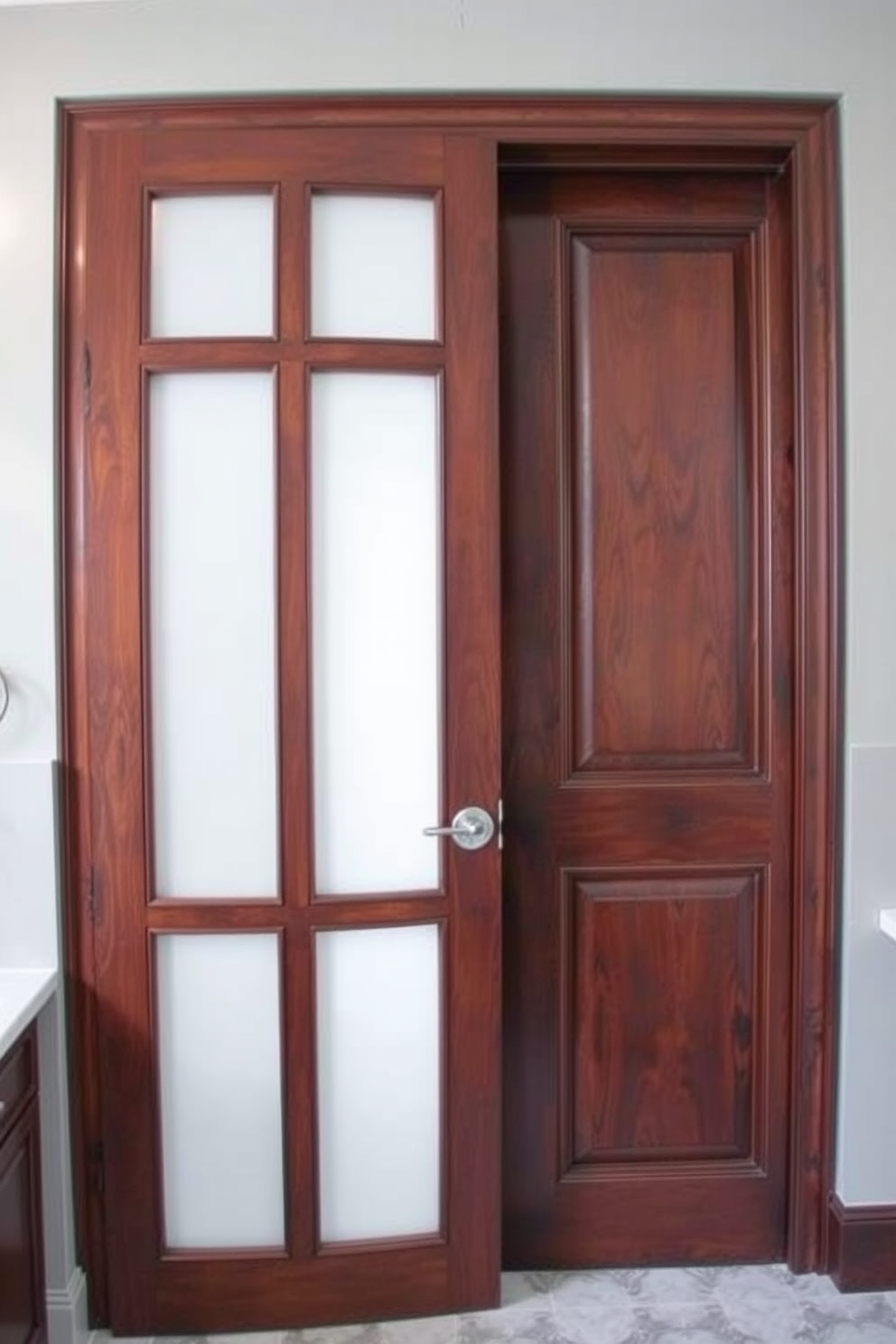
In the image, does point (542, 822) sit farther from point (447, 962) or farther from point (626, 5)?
point (626, 5)

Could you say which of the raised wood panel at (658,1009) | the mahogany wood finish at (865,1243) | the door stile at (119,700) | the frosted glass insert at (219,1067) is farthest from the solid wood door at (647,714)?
the door stile at (119,700)

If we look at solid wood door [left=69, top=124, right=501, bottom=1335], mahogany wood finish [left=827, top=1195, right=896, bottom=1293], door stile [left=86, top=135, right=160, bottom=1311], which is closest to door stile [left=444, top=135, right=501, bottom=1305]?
solid wood door [left=69, top=124, right=501, bottom=1335]

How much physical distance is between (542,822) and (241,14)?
5.56ft

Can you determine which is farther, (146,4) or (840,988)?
(840,988)

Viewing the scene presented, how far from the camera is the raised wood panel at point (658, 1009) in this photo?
5.92 ft

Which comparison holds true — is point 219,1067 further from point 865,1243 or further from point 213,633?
point 865,1243

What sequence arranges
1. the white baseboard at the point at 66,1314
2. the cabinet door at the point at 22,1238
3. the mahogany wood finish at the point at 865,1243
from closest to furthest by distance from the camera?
the cabinet door at the point at 22,1238, the white baseboard at the point at 66,1314, the mahogany wood finish at the point at 865,1243

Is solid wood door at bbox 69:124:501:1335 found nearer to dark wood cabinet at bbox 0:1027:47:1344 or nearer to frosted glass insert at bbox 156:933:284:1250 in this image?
frosted glass insert at bbox 156:933:284:1250

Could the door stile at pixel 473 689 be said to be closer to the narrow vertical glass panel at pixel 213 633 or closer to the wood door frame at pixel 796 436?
the wood door frame at pixel 796 436

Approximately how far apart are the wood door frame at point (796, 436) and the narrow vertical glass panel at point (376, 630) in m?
0.46

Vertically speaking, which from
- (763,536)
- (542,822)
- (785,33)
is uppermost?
(785,33)

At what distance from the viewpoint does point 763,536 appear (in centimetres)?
177

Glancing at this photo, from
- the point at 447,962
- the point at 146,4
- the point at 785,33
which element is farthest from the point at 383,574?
the point at 785,33

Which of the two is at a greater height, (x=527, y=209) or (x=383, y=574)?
(x=527, y=209)
